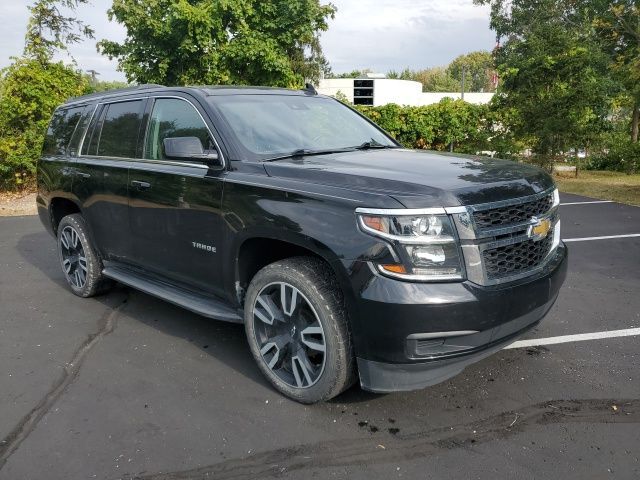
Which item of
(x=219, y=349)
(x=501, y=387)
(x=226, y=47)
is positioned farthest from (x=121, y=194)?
(x=226, y=47)

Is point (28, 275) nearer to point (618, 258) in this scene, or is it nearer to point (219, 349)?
point (219, 349)

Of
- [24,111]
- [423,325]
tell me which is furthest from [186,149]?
[24,111]

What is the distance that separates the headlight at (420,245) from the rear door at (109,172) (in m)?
2.60


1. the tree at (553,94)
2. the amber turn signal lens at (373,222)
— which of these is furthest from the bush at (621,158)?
the amber turn signal lens at (373,222)

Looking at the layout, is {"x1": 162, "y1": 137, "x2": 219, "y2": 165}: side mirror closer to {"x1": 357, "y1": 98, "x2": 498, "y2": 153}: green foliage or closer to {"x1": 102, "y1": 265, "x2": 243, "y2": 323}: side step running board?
{"x1": 102, "y1": 265, "x2": 243, "y2": 323}: side step running board

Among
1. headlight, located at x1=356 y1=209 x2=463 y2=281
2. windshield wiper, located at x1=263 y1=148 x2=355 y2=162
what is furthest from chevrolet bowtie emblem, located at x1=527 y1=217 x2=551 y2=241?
windshield wiper, located at x1=263 y1=148 x2=355 y2=162

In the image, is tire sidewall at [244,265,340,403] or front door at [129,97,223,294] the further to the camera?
front door at [129,97,223,294]

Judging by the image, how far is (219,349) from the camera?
4340 millimetres

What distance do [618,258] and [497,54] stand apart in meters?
30.7

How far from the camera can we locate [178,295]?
167 inches

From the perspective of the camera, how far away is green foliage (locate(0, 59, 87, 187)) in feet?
40.9

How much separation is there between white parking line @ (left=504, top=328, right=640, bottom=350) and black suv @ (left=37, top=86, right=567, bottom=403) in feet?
2.93

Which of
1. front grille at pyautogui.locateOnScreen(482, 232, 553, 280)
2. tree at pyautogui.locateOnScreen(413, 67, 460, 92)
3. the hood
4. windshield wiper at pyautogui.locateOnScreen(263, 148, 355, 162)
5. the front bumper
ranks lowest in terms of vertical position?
the front bumper

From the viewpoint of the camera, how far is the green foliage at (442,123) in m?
15.5
